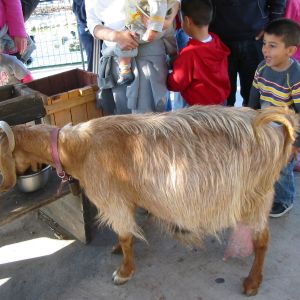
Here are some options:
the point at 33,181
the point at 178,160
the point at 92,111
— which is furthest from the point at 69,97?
the point at 178,160

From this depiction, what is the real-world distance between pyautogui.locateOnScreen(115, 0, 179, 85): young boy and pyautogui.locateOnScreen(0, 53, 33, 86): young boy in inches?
43.3

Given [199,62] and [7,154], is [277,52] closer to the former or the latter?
[199,62]

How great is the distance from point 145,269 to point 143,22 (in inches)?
73.7

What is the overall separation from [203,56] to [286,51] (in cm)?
63

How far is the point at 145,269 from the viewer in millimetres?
3090

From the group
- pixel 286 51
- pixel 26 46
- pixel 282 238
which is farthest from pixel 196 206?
pixel 26 46

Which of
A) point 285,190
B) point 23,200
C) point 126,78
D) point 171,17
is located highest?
point 171,17

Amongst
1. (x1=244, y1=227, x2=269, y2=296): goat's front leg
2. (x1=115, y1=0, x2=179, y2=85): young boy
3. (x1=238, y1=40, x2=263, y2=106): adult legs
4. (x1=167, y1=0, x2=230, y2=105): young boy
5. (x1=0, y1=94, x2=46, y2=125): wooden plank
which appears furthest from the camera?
(x1=238, y1=40, x2=263, y2=106): adult legs

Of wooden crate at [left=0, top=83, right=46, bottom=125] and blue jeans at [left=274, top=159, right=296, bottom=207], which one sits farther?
blue jeans at [left=274, top=159, right=296, bottom=207]

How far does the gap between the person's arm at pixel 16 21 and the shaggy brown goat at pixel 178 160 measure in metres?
1.67

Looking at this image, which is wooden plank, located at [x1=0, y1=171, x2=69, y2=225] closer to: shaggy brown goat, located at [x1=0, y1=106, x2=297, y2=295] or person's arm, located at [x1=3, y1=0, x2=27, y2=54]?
shaggy brown goat, located at [x1=0, y1=106, x2=297, y2=295]

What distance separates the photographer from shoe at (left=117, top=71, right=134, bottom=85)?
3275mm

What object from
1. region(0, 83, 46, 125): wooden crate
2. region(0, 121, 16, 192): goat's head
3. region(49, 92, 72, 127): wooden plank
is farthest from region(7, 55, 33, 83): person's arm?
region(0, 121, 16, 192): goat's head

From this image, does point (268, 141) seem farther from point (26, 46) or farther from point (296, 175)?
point (26, 46)
